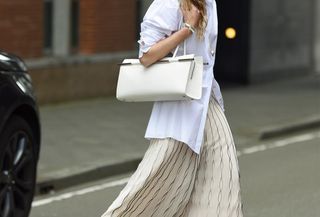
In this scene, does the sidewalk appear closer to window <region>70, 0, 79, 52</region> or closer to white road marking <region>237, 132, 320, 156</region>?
white road marking <region>237, 132, 320, 156</region>

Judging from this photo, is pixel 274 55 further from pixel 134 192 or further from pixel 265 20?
pixel 134 192

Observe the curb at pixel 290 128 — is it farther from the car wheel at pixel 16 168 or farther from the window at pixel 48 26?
the car wheel at pixel 16 168

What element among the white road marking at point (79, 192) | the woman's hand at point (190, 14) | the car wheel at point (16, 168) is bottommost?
the white road marking at point (79, 192)

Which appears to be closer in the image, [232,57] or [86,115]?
[86,115]

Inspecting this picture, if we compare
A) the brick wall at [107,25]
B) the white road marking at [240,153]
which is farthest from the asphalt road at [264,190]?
the brick wall at [107,25]

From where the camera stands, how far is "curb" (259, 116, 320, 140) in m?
11.9

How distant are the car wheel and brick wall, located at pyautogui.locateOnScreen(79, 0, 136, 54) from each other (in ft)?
26.3

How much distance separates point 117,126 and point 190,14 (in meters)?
7.39

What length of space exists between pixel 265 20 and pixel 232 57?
3.43 feet

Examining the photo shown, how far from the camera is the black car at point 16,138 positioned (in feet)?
20.0

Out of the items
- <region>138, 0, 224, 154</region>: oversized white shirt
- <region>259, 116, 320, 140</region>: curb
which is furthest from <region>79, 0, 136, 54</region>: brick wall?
<region>138, 0, 224, 154</region>: oversized white shirt

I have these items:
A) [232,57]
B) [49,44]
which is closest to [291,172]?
[49,44]

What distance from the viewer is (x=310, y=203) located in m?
7.78

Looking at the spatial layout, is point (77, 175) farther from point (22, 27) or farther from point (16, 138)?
point (22, 27)
